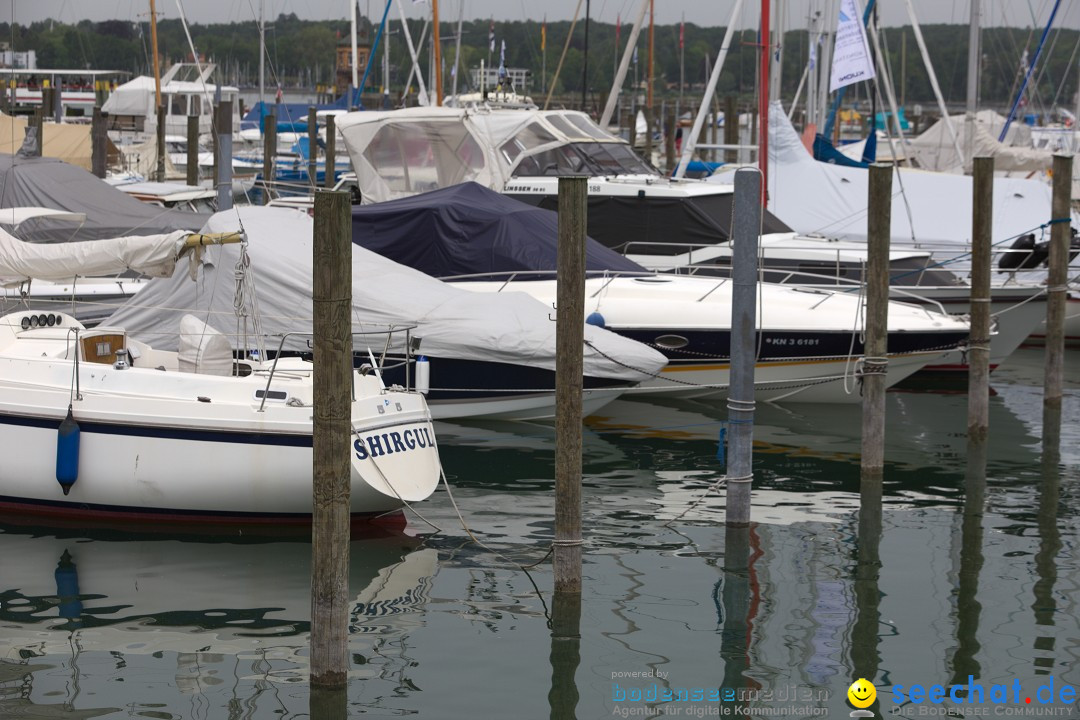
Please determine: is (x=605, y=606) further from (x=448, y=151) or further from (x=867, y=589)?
(x=448, y=151)

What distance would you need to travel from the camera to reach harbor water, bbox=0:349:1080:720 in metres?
8.20

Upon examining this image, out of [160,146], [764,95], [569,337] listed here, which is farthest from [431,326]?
[160,146]

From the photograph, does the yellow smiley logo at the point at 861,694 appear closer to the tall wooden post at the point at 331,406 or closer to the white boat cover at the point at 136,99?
the tall wooden post at the point at 331,406

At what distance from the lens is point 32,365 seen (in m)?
11.2

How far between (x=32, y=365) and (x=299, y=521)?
2609mm

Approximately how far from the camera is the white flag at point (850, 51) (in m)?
20.8

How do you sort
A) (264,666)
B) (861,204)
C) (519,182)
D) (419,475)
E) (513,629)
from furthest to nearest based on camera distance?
(861,204), (519,182), (419,475), (513,629), (264,666)

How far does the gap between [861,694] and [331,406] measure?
3.70 m

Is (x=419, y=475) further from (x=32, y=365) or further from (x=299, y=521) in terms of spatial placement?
(x=32, y=365)

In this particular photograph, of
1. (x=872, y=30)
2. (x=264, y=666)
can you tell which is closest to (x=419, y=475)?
(x=264, y=666)

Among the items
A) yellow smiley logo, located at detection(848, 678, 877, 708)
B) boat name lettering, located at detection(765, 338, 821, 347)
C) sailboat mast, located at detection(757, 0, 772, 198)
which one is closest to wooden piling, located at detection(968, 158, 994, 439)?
A: boat name lettering, located at detection(765, 338, 821, 347)

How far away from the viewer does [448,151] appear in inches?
834

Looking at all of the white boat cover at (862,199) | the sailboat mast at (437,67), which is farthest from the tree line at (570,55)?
the white boat cover at (862,199)

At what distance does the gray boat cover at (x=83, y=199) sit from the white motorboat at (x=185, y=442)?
930 cm
